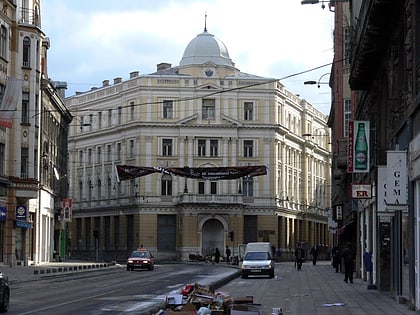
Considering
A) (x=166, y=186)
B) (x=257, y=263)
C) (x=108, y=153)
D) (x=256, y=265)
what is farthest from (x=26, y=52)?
(x=108, y=153)

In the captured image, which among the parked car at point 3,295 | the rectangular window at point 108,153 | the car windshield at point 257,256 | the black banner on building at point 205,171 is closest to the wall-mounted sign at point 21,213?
the black banner on building at point 205,171

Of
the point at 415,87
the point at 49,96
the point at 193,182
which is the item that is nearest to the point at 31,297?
the point at 415,87

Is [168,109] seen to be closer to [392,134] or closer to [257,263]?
[257,263]

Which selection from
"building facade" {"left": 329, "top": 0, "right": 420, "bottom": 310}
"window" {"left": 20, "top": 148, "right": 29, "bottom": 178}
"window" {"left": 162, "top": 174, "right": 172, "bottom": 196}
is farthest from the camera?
"window" {"left": 162, "top": 174, "right": 172, "bottom": 196}

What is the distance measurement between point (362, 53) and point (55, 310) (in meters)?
14.9

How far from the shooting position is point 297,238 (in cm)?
11188

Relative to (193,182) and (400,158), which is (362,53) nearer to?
(400,158)

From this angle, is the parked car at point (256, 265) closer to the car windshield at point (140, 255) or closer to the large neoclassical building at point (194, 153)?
the car windshield at point (140, 255)

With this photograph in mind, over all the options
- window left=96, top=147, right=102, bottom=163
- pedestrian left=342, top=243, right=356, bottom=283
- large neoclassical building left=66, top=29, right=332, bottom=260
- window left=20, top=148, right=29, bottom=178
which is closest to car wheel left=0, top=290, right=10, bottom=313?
pedestrian left=342, top=243, right=356, bottom=283

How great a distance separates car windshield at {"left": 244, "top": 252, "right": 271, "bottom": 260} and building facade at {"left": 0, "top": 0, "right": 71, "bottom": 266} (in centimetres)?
1644

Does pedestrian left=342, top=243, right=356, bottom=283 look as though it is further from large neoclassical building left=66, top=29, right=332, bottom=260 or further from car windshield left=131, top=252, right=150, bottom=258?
large neoclassical building left=66, top=29, right=332, bottom=260

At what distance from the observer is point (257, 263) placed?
48.2 m

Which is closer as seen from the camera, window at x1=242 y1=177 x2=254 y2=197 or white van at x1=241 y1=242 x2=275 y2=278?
white van at x1=241 y1=242 x2=275 y2=278

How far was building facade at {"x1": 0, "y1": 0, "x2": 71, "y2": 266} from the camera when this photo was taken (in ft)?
189
